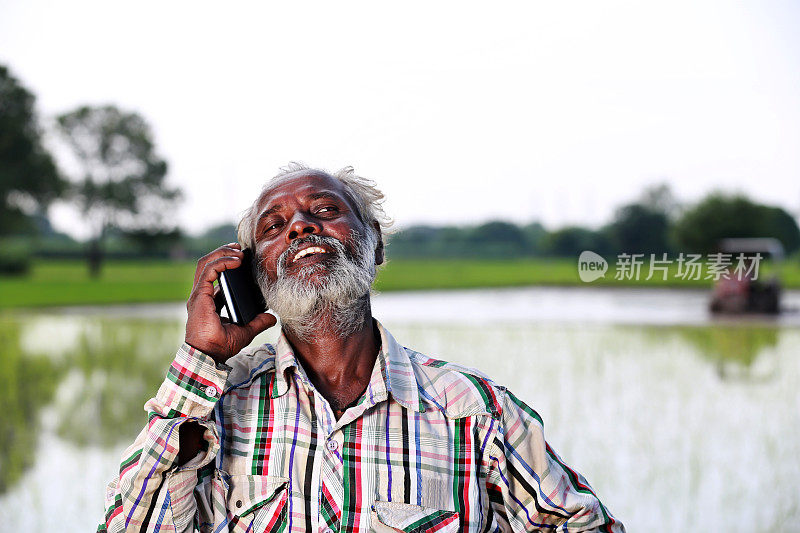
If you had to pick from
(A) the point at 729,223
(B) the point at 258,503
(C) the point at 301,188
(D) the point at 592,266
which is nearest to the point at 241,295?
(C) the point at 301,188

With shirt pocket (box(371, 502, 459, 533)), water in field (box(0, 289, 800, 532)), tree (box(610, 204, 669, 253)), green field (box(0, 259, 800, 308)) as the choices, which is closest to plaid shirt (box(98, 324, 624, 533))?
shirt pocket (box(371, 502, 459, 533))

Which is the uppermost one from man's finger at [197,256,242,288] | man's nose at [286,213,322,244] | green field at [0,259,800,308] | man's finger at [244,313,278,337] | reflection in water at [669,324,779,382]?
man's nose at [286,213,322,244]

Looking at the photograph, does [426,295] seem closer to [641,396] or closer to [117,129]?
[117,129]

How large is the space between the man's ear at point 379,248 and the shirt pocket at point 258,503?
57 centimetres

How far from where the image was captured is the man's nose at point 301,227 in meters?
1.53

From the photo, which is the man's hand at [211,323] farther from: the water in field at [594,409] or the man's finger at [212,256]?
the water in field at [594,409]

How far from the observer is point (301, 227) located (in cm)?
153

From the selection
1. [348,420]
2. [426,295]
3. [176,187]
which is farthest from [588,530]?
[176,187]

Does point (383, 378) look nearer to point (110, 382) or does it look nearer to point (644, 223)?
point (110, 382)

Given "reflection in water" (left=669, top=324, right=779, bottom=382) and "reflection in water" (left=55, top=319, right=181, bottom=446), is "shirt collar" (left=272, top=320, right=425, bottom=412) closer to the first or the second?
"reflection in water" (left=55, top=319, right=181, bottom=446)

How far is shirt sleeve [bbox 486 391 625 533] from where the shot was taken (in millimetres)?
1469

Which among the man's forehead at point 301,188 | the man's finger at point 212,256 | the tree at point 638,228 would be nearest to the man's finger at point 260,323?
the man's finger at point 212,256

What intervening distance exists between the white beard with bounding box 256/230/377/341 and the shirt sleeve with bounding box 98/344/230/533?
0.21 m

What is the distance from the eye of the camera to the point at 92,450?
523 cm
